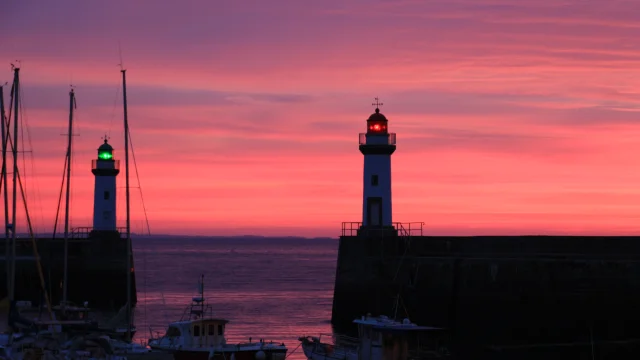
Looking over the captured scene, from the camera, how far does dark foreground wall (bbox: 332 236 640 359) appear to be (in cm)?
A: 3806

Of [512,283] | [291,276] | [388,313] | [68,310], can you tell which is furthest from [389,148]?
[291,276]

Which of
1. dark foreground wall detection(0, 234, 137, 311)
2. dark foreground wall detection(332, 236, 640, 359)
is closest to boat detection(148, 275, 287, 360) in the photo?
dark foreground wall detection(332, 236, 640, 359)

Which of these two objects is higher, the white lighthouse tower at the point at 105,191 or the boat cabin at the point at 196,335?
the white lighthouse tower at the point at 105,191

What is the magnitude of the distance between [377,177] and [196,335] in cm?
1832

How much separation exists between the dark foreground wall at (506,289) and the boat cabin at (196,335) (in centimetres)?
1081

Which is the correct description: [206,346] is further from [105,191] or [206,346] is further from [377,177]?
[105,191]

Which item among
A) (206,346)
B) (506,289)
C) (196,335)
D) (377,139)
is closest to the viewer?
(206,346)

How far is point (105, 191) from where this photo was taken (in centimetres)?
6394

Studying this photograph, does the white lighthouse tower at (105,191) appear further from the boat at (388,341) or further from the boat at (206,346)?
the boat at (388,341)

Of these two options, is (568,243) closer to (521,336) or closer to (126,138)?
(521,336)

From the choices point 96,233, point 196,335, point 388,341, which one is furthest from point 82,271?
point 388,341

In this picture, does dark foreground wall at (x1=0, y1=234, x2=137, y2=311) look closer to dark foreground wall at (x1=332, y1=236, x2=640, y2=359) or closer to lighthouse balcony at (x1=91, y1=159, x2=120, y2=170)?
lighthouse balcony at (x1=91, y1=159, x2=120, y2=170)

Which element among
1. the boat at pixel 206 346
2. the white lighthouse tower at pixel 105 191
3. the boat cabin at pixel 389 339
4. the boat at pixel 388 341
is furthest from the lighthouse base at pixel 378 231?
the white lighthouse tower at pixel 105 191

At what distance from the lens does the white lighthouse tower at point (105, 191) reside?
63625 millimetres
